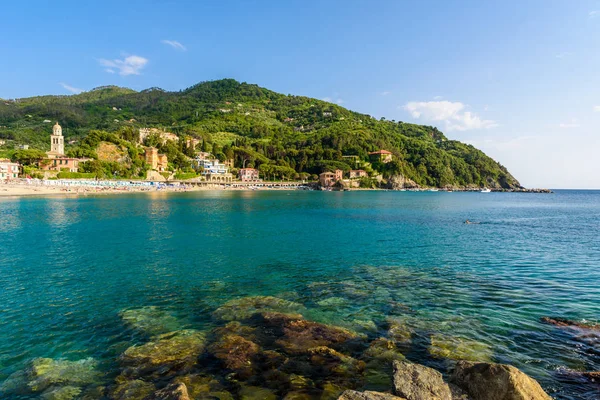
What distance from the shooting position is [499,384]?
621cm

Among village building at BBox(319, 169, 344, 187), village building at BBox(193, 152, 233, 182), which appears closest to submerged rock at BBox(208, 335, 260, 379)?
village building at BBox(193, 152, 233, 182)

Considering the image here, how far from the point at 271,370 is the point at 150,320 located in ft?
18.8

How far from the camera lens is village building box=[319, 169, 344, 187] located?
153012mm

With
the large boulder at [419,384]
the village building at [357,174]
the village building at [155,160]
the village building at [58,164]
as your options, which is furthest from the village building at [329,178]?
the large boulder at [419,384]

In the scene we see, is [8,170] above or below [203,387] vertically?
above

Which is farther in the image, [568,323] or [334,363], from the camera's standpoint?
[568,323]

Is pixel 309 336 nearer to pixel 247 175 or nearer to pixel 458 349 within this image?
pixel 458 349

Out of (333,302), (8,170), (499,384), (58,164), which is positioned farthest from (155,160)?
(499,384)

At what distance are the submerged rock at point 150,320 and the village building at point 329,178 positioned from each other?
141855mm

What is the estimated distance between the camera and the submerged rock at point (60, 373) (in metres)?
7.85

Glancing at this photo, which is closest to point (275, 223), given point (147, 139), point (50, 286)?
point (50, 286)

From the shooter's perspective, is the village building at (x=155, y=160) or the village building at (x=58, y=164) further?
the village building at (x=155, y=160)

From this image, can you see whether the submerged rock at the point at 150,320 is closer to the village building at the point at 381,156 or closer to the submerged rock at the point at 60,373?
the submerged rock at the point at 60,373

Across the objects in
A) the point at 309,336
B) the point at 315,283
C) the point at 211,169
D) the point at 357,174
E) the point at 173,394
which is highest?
the point at 357,174
